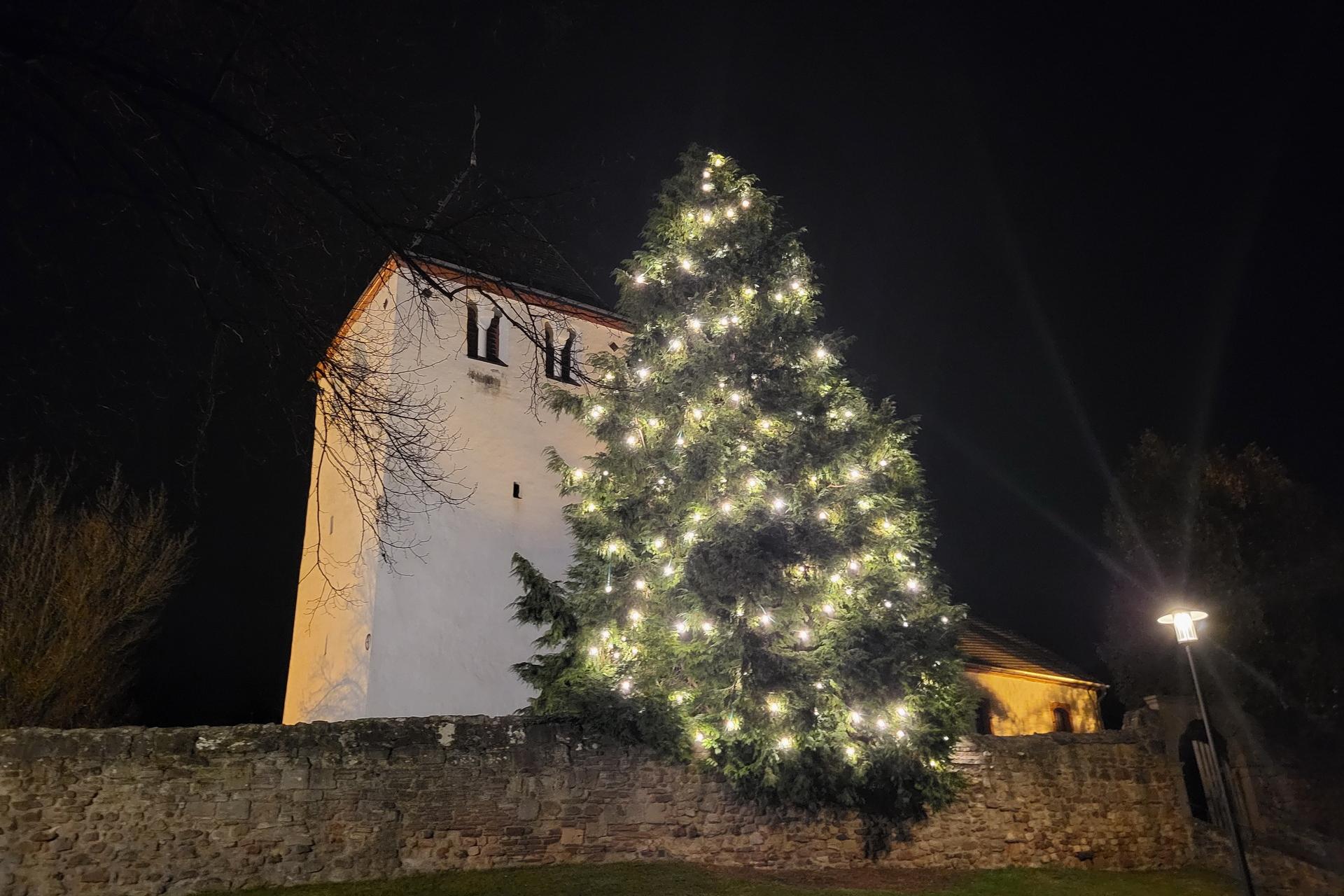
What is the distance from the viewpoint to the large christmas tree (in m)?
9.77

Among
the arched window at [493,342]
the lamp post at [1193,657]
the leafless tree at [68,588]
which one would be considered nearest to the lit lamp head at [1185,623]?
the lamp post at [1193,657]

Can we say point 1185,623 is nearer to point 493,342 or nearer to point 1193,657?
point 1193,657

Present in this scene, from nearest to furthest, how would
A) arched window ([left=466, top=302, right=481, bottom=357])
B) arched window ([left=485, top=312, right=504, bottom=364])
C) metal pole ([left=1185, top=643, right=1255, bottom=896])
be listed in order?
metal pole ([left=1185, top=643, right=1255, bottom=896])
arched window ([left=466, top=302, right=481, bottom=357])
arched window ([left=485, top=312, right=504, bottom=364])

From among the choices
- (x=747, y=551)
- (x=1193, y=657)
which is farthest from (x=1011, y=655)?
(x=747, y=551)

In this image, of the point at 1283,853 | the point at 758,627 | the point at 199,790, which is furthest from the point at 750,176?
the point at 1283,853

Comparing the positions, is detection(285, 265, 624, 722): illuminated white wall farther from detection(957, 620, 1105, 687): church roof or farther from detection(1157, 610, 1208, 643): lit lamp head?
detection(1157, 610, 1208, 643): lit lamp head

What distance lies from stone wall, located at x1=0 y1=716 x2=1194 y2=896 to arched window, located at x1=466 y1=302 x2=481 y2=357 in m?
10.2

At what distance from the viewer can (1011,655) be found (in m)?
21.8

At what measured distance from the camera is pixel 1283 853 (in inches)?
488

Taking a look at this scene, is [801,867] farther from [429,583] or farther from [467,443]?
[467,443]

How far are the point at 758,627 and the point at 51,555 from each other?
45.5ft

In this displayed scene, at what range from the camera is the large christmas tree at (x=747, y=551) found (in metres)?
9.77

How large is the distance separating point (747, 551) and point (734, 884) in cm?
350

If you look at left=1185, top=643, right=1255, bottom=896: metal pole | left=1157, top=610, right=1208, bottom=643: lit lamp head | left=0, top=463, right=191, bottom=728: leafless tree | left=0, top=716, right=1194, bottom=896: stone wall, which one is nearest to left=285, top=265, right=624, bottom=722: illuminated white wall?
left=0, top=463, right=191, bottom=728: leafless tree
